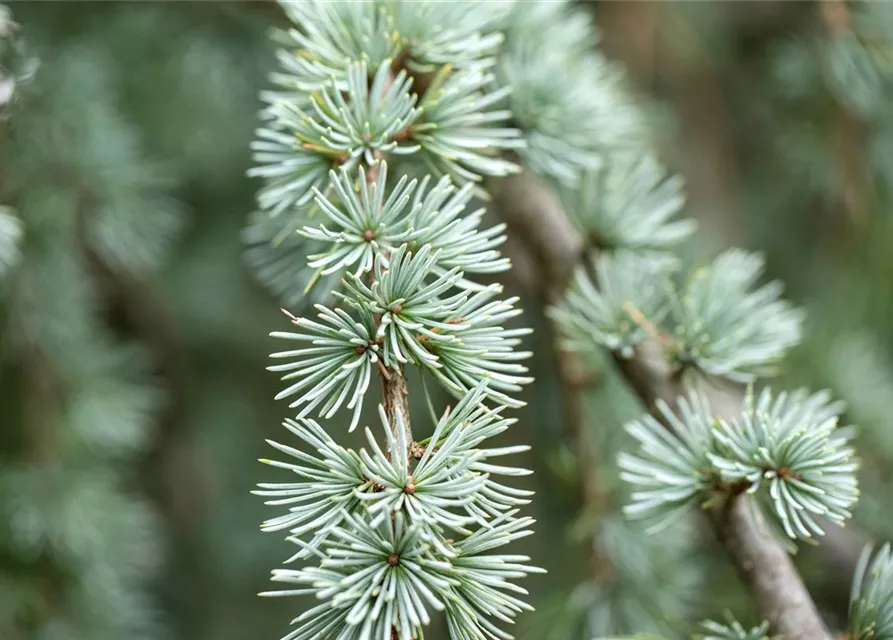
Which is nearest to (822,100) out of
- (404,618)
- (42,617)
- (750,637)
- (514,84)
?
(514,84)

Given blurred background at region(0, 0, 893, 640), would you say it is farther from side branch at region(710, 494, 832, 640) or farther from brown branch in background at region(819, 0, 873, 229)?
side branch at region(710, 494, 832, 640)

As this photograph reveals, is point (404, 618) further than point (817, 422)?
No

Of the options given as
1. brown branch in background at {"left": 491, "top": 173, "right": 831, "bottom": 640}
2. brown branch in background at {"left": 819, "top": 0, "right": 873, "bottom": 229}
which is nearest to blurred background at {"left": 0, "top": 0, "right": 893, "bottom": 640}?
brown branch in background at {"left": 819, "top": 0, "right": 873, "bottom": 229}

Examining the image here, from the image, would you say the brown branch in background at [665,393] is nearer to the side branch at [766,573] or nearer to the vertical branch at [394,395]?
the side branch at [766,573]

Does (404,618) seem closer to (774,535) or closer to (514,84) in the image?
(774,535)

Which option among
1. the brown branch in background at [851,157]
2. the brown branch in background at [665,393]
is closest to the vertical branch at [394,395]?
the brown branch in background at [665,393]
